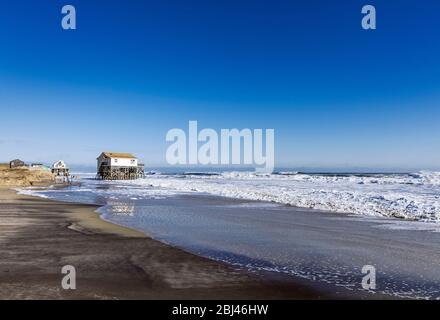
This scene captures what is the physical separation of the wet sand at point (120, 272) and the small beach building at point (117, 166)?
258ft

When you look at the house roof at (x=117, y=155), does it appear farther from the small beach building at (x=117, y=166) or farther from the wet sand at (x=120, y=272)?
the wet sand at (x=120, y=272)

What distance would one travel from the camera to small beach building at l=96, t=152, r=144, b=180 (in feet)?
291

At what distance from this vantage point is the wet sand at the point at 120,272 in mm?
6113

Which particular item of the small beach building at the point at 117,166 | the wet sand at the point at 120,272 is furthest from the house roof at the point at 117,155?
the wet sand at the point at 120,272

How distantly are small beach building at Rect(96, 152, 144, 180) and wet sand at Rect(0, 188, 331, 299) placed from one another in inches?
3095

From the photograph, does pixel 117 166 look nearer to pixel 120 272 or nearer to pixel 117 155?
pixel 117 155

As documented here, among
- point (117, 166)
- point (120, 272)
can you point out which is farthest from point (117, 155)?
point (120, 272)

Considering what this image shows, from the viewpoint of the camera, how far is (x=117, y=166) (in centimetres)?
9031

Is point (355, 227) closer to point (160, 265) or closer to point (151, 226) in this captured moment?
point (151, 226)

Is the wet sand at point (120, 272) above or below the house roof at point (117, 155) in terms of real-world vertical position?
below

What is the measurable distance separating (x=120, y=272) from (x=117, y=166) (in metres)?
85.7
